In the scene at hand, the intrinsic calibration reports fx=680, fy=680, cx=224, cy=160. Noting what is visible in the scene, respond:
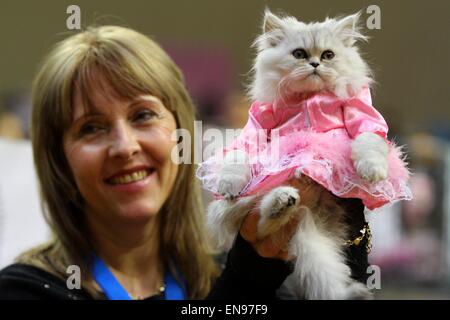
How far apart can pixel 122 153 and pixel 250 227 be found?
0.29 meters

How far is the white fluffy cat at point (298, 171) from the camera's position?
51cm

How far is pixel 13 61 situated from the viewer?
Answer: 4.72ft

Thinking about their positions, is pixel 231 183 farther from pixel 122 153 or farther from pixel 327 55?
pixel 122 153

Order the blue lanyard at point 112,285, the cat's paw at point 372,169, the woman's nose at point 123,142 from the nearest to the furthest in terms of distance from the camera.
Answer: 1. the cat's paw at point 372,169
2. the woman's nose at point 123,142
3. the blue lanyard at point 112,285

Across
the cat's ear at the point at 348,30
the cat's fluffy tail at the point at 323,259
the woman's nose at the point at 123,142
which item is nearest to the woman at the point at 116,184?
the woman's nose at the point at 123,142

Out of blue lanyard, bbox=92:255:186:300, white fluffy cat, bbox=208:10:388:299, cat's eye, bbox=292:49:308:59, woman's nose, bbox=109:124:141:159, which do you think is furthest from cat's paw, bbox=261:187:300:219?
blue lanyard, bbox=92:255:186:300

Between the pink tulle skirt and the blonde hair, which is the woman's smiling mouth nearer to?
the blonde hair

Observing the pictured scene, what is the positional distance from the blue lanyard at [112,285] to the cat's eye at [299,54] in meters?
0.55

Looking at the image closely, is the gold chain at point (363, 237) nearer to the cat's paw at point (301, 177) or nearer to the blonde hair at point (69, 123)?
the cat's paw at point (301, 177)

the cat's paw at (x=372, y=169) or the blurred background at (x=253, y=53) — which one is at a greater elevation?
the blurred background at (x=253, y=53)

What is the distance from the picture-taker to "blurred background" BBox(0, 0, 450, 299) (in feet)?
1.99

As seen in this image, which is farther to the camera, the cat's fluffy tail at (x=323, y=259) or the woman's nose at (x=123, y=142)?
the woman's nose at (x=123, y=142)

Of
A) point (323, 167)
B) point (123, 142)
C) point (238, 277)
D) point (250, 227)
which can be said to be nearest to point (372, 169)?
point (323, 167)
